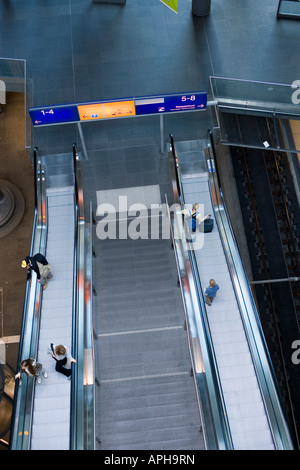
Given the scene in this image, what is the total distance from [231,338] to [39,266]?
5243mm

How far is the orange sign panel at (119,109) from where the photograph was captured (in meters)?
13.1

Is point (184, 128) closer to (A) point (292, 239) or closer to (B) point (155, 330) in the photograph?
(A) point (292, 239)

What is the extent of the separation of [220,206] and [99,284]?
4338 millimetres

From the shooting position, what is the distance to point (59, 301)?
1220 cm

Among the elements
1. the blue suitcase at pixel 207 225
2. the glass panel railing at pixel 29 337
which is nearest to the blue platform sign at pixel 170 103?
the blue suitcase at pixel 207 225

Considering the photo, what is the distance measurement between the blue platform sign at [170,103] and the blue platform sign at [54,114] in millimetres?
1846

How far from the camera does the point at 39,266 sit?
12.0m

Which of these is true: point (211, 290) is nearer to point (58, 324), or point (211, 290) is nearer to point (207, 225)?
point (207, 225)

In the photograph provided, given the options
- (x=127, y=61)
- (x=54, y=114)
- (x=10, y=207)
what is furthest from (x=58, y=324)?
(x=127, y=61)

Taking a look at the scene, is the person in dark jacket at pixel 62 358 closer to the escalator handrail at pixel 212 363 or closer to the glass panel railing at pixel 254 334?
the escalator handrail at pixel 212 363

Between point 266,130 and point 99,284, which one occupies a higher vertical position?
point 266,130

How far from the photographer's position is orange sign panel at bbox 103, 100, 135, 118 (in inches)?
515
